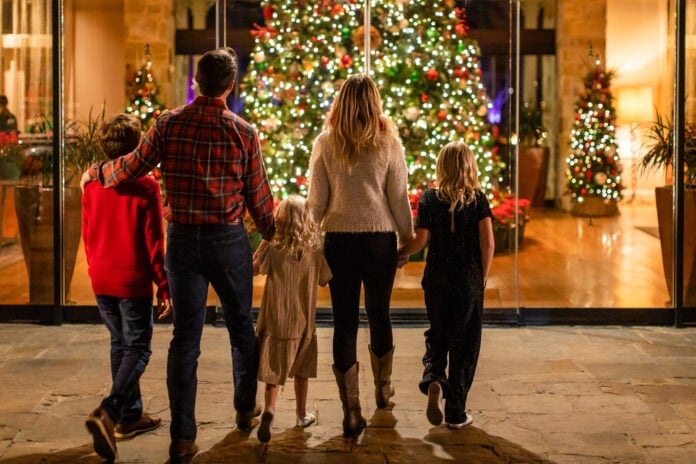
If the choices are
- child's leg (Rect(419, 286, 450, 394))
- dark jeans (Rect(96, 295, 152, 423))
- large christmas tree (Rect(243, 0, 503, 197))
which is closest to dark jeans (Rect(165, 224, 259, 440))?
dark jeans (Rect(96, 295, 152, 423))

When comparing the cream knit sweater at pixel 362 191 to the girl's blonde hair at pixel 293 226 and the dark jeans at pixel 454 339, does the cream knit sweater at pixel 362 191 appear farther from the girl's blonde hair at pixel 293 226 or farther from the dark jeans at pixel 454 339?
the dark jeans at pixel 454 339

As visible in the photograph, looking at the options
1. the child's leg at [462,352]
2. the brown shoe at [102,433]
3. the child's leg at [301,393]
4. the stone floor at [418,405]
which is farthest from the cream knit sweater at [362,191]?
the brown shoe at [102,433]

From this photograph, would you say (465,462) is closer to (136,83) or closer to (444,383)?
(444,383)

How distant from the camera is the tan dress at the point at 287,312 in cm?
530

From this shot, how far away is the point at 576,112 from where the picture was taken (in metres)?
8.29

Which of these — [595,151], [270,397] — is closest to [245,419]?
[270,397]

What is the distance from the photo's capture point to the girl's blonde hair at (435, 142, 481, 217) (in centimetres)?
543

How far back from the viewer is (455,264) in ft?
18.1

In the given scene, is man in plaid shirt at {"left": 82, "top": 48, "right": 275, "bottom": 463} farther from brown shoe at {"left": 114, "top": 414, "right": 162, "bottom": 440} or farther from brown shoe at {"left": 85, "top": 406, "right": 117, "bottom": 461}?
brown shoe at {"left": 114, "top": 414, "right": 162, "bottom": 440}

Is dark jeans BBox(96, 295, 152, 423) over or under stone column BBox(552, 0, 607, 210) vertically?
under

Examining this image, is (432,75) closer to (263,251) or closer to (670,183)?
(670,183)

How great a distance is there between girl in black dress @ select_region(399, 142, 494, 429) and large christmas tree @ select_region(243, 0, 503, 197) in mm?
3641

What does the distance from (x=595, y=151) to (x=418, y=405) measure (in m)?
3.21

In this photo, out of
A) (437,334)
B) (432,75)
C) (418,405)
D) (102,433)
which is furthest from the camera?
(432,75)
